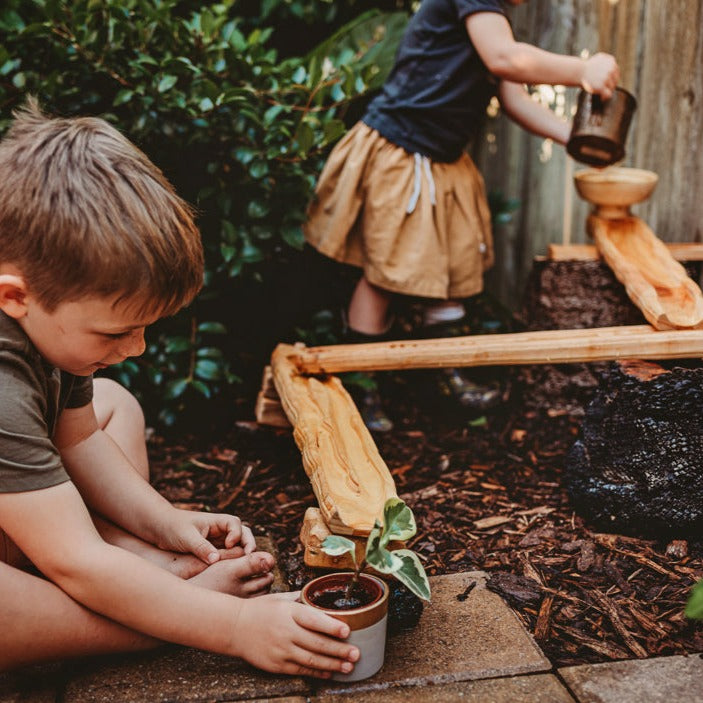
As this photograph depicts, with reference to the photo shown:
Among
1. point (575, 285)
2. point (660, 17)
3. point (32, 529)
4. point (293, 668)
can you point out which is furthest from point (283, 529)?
point (660, 17)

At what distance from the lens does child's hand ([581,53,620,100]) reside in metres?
2.73

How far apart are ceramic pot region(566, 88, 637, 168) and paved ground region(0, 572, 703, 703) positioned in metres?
1.74

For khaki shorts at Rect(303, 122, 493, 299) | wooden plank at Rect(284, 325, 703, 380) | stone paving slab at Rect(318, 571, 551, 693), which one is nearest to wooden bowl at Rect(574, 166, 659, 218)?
khaki shorts at Rect(303, 122, 493, 299)

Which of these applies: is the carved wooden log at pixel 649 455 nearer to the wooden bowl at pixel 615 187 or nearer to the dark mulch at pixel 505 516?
the dark mulch at pixel 505 516

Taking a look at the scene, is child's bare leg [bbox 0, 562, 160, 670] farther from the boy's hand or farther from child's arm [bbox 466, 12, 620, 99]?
child's arm [bbox 466, 12, 620, 99]

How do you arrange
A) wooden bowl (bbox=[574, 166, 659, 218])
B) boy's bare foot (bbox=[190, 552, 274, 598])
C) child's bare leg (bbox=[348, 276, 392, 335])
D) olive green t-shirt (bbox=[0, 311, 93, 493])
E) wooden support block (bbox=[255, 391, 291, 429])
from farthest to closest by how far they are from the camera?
child's bare leg (bbox=[348, 276, 392, 335]) → wooden bowl (bbox=[574, 166, 659, 218]) → wooden support block (bbox=[255, 391, 291, 429]) → boy's bare foot (bbox=[190, 552, 274, 598]) → olive green t-shirt (bbox=[0, 311, 93, 493])

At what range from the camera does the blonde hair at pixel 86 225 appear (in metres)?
1.53

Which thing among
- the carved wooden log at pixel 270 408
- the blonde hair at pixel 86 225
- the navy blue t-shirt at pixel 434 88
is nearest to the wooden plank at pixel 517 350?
the carved wooden log at pixel 270 408

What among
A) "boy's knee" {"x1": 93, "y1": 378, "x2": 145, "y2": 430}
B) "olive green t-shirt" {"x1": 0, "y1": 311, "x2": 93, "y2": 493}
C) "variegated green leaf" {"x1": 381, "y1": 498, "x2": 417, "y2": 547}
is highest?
"olive green t-shirt" {"x1": 0, "y1": 311, "x2": 93, "y2": 493}

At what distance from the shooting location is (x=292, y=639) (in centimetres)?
→ 154

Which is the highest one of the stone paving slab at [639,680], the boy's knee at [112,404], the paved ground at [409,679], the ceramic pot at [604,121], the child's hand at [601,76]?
the child's hand at [601,76]

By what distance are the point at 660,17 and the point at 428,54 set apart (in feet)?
3.10

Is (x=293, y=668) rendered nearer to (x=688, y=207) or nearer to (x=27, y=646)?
(x=27, y=646)

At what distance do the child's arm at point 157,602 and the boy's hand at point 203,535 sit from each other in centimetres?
30
